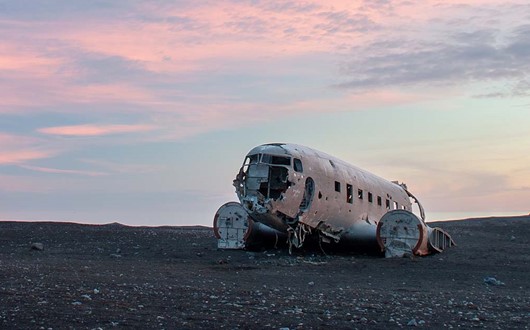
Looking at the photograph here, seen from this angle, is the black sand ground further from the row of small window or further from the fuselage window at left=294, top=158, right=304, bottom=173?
the fuselage window at left=294, top=158, right=304, bottom=173

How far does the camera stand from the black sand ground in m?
13.4

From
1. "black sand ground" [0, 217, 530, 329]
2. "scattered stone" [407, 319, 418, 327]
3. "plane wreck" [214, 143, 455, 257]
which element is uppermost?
"plane wreck" [214, 143, 455, 257]

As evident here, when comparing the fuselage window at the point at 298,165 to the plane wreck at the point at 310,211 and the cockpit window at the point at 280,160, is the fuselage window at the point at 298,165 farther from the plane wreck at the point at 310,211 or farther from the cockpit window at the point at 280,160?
the cockpit window at the point at 280,160

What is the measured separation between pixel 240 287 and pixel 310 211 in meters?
8.50

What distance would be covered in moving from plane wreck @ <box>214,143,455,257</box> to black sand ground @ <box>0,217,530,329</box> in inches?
37.6

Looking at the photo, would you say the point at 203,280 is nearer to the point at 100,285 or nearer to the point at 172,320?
the point at 100,285

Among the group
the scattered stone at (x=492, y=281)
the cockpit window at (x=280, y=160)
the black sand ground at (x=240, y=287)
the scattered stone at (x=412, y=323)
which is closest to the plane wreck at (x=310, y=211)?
the cockpit window at (x=280, y=160)

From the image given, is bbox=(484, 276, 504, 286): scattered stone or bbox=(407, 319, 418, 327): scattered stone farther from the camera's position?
bbox=(484, 276, 504, 286): scattered stone

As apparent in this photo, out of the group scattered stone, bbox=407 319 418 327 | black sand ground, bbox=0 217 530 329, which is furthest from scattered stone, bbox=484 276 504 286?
scattered stone, bbox=407 319 418 327

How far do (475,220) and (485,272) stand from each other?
32769 millimetres

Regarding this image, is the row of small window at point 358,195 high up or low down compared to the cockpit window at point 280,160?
down

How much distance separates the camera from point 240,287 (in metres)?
18.7

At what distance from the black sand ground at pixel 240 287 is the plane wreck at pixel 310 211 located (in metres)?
0.96

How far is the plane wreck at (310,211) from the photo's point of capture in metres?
25.8
